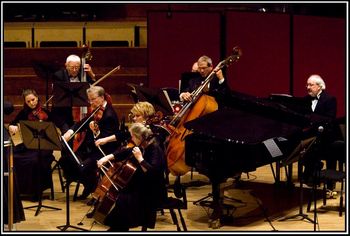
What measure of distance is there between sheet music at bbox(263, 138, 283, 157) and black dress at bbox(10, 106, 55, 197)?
2.51 metres

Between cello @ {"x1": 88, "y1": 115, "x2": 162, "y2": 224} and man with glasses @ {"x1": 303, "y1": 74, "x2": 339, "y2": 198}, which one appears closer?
cello @ {"x1": 88, "y1": 115, "x2": 162, "y2": 224}

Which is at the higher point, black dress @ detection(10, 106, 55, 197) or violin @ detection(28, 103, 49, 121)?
violin @ detection(28, 103, 49, 121)

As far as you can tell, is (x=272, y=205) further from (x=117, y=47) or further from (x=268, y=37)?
(x=117, y=47)

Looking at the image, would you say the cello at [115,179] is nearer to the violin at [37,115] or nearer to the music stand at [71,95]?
the music stand at [71,95]

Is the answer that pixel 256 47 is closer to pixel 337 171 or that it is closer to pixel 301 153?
pixel 337 171

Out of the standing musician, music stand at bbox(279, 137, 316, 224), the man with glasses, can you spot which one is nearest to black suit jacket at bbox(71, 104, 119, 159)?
the standing musician

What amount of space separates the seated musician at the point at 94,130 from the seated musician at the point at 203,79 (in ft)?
2.62

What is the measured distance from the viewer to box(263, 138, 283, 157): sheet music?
241 inches

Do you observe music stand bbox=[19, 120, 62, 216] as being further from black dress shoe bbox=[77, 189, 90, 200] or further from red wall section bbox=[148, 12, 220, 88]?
red wall section bbox=[148, 12, 220, 88]

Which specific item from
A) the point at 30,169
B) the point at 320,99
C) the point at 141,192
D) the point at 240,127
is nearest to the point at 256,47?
the point at 320,99

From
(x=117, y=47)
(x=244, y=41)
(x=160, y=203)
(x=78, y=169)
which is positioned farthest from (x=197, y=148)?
(x=117, y=47)

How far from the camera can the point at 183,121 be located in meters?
6.73

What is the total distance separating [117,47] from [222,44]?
2.16m

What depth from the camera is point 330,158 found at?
7.41m
